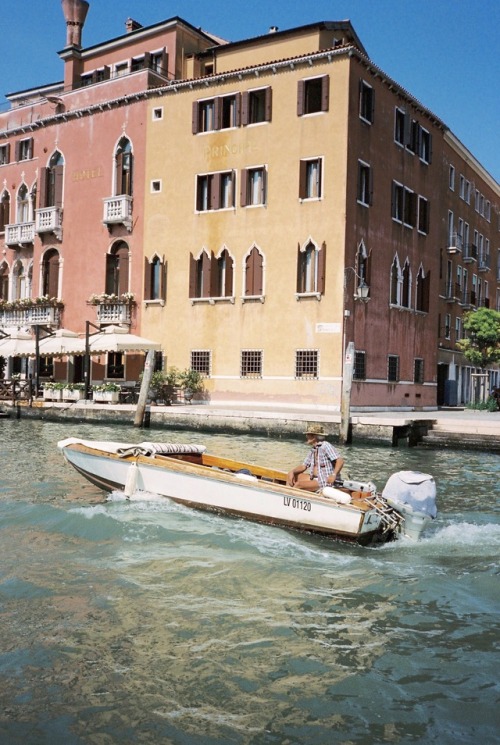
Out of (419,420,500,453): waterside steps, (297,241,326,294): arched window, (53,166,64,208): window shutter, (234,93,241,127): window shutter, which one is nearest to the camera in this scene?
(419,420,500,453): waterside steps

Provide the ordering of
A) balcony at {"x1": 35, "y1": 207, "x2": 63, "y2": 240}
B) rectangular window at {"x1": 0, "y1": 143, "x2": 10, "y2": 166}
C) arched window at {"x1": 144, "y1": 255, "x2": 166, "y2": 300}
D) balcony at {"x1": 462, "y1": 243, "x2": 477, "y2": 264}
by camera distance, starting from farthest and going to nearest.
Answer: balcony at {"x1": 462, "y1": 243, "x2": 477, "y2": 264} → rectangular window at {"x1": 0, "y1": 143, "x2": 10, "y2": 166} → balcony at {"x1": 35, "y1": 207, "x2": 63, "y2": 240} → arched window at {"x1": 144, "y1": 255, "x2": 166, "y2": 300}

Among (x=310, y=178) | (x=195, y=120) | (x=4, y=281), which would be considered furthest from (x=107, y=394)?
(x=4, y=281)

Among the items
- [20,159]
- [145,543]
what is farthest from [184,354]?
[145,543]

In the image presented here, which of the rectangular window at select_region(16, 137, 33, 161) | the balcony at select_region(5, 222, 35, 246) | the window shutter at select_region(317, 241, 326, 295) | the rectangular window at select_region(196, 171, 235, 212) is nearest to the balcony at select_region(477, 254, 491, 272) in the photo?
the window shutter at select_region(317, 241, 326, 295)

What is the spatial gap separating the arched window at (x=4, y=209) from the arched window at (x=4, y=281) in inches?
67.4

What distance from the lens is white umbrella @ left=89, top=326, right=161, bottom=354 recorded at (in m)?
28.5

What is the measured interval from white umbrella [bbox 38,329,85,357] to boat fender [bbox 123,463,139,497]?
61.1 feet

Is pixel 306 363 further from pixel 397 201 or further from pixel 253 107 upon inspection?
pixel 253 107

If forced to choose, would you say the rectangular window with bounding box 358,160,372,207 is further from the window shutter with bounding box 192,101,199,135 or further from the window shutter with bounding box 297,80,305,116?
the window shutter with bounding box 192,101,199,135

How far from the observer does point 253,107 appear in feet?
95.8

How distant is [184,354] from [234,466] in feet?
63.2

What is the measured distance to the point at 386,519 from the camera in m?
8.90

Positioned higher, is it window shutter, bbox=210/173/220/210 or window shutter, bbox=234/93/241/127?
window shutter, bbox=234/93/241/127

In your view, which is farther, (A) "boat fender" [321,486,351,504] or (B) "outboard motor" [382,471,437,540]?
(A) "boat fender" [321,486,351,504]
